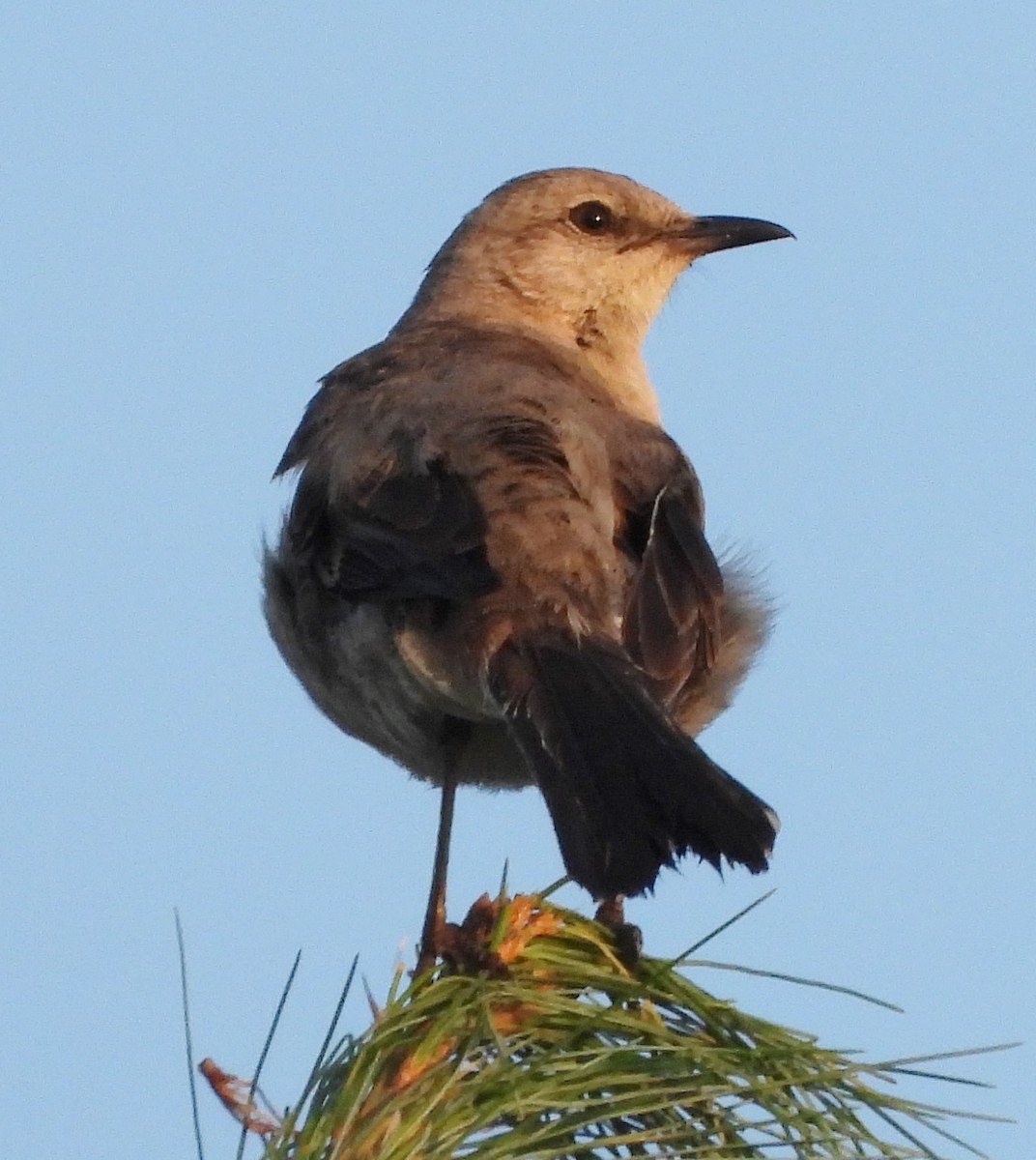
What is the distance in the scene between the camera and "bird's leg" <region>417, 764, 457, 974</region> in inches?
147

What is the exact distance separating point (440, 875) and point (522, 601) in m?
0.74

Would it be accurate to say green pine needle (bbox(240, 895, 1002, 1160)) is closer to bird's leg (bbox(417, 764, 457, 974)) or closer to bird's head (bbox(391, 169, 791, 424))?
bird's leg (bbox(417, 764, 457, 974))

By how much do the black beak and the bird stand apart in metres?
1.10

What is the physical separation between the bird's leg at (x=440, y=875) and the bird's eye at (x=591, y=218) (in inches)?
99.4

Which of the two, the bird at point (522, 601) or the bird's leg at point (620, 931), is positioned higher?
the bird at point (522, 601)

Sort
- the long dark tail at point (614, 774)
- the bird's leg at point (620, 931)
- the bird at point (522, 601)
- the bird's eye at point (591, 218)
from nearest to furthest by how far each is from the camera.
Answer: the bird's leg at point (620, 931) < the long dark tail at point (614, 774) < the bird at point (522, 601) < the bird's eye at point (591, 218)

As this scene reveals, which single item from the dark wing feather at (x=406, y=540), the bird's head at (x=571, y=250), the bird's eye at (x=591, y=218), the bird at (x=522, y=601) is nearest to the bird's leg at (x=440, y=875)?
the bird at (x=522, y=601)

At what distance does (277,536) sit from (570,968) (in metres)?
2.66

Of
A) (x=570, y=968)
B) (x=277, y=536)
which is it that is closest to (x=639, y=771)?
(x=570, y=968)

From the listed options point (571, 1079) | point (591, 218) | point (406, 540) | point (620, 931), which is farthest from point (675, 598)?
point (591, 218)

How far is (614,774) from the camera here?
151 inches

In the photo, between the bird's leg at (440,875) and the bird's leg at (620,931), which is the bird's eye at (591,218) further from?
the bird's leg at (620,931)

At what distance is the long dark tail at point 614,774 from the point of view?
355cm

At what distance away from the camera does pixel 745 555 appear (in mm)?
5820
